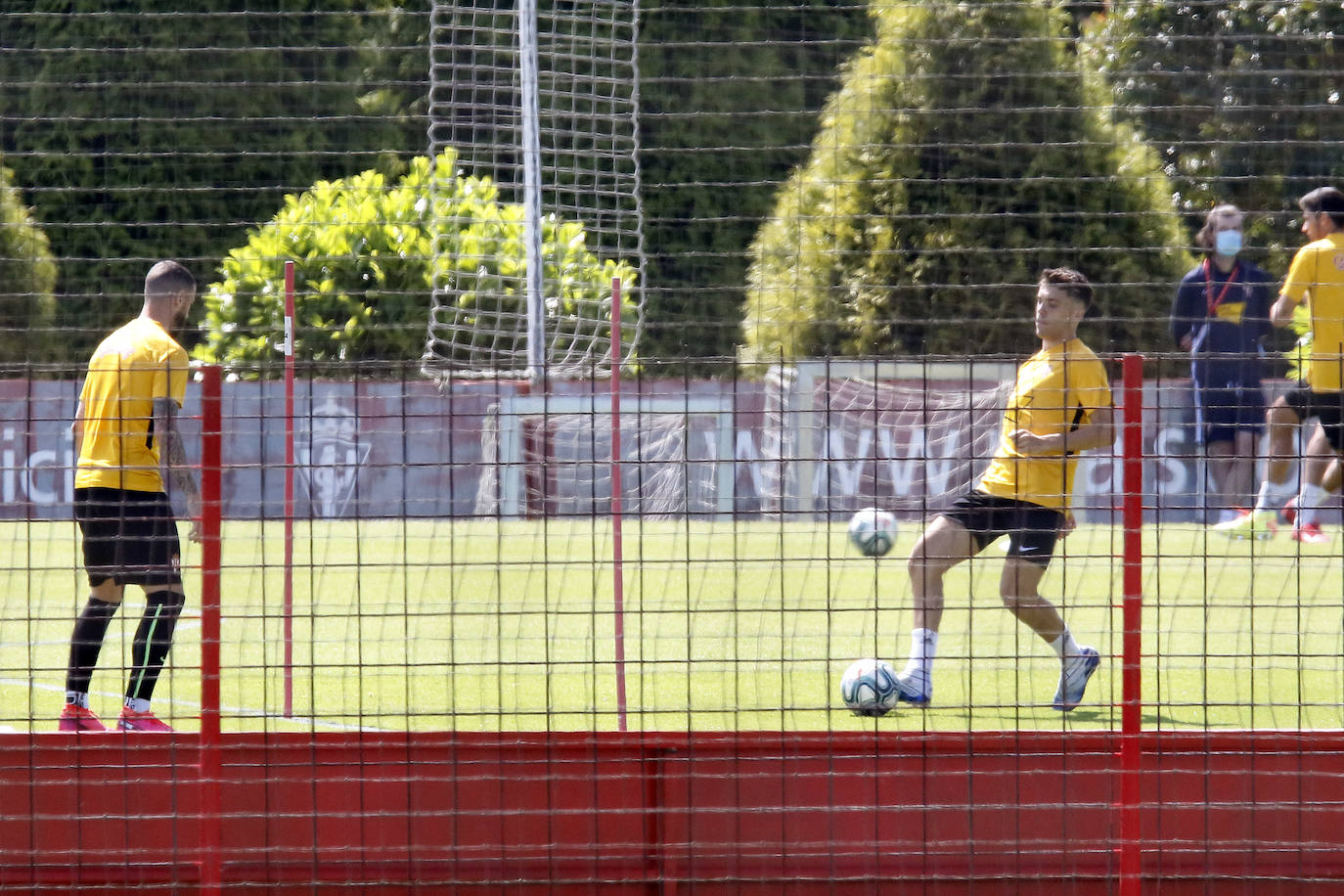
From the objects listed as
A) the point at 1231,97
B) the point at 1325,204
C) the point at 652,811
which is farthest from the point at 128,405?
the point at 1231,97

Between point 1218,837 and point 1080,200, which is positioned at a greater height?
point 1080,200

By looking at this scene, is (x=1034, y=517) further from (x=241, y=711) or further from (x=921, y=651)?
(x=241, y=711)

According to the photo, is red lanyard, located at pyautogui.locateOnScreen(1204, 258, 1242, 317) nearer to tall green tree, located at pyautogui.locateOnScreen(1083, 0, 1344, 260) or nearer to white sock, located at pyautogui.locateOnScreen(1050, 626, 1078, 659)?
tall green tree, located at pyautogui.locateOnScreen(1083, 0, 1344, 260)

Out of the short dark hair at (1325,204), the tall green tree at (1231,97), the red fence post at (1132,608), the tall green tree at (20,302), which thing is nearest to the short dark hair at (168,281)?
the red fence post at (1132,608)

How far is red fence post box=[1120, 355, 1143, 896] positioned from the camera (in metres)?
3.77

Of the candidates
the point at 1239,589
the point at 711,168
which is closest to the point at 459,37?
the point at 711,168

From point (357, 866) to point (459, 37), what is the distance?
42.1 feet

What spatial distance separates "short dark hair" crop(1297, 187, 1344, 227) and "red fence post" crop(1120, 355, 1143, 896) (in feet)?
16.9

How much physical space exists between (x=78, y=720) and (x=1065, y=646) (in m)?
3.14

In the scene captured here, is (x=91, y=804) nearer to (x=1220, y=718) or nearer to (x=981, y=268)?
(x=1220, y=718)

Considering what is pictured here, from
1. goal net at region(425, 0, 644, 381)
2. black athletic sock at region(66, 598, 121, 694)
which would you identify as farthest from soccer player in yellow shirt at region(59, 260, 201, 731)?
goal net at region(425, 0, 644, 381)

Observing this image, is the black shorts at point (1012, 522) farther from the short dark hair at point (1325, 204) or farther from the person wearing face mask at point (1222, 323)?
the person wearing face mask at point (1222, 323)

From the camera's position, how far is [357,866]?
4.11 metres

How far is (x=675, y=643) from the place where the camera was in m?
7.44
